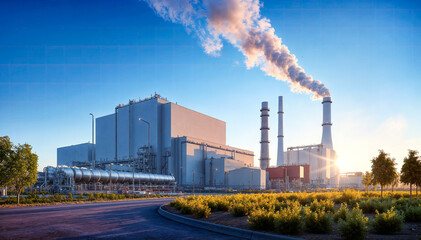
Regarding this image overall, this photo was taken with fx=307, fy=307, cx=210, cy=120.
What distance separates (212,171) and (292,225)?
68.8 metres

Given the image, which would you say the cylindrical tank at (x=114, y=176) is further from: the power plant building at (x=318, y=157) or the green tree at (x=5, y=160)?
the power plant building at (x=318, y=157)

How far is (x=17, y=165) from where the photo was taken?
74.0 ft

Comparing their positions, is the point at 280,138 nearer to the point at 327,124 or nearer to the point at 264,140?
the point at 264,140

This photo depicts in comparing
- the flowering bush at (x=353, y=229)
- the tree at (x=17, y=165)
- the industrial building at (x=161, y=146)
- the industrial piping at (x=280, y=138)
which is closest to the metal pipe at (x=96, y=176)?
the industrial building at (x=161, y=146)

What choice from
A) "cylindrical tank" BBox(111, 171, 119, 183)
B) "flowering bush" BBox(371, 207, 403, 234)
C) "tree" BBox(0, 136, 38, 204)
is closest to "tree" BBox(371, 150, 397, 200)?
"flowering bush" BBox(371, 207, 403, 234)

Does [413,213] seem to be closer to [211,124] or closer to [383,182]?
[383,182]

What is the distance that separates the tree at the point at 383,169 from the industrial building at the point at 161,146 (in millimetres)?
50883

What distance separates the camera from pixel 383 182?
21219mm

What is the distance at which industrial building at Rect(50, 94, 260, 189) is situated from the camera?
242 ft

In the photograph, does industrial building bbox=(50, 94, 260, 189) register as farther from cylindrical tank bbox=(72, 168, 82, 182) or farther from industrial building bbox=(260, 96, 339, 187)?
cylindrical tank bbox=(72, 168, 82, 182)

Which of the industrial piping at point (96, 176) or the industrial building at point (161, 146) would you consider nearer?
the industrial piping at point (96, 176)

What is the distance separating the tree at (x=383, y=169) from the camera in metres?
21.1

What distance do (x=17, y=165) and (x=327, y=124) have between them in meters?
71.2

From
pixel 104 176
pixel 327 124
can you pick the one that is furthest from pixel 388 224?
pixel 327 124
